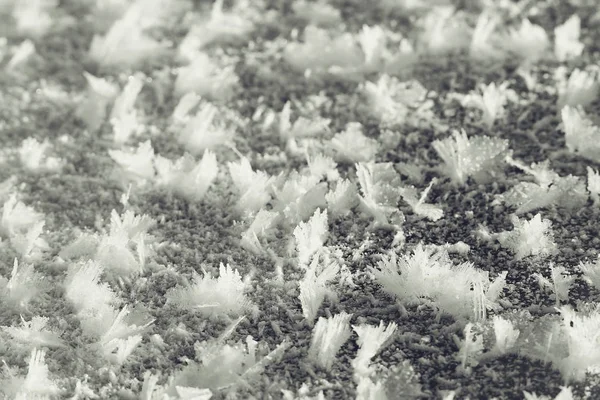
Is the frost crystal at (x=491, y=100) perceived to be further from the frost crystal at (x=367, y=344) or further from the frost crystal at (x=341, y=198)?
the frost crystal at (x=367, y=344)

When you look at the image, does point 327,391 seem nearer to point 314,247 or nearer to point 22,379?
point 314,247

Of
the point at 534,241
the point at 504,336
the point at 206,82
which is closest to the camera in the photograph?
the point at 504,336

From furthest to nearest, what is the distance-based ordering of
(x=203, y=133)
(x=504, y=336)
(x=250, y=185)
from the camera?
1. (x=203, y=133)
2. (x=250, y=185)
3. (x=504, y=336)

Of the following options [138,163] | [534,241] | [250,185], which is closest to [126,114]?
[138,163]

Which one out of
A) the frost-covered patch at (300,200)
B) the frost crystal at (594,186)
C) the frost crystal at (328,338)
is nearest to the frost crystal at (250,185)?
the frost-covered patch at (300,200)

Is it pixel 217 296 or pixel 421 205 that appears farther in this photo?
pixel 421 205

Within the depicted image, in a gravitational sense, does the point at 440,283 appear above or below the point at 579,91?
below

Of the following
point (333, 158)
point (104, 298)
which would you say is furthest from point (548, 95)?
point (104, 298)

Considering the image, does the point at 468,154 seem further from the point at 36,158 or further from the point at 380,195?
the point at 36,158

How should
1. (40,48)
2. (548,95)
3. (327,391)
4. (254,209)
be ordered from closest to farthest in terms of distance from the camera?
1. (327,391)
2. (254,209)
3. (548,95)
4. (40,48)
